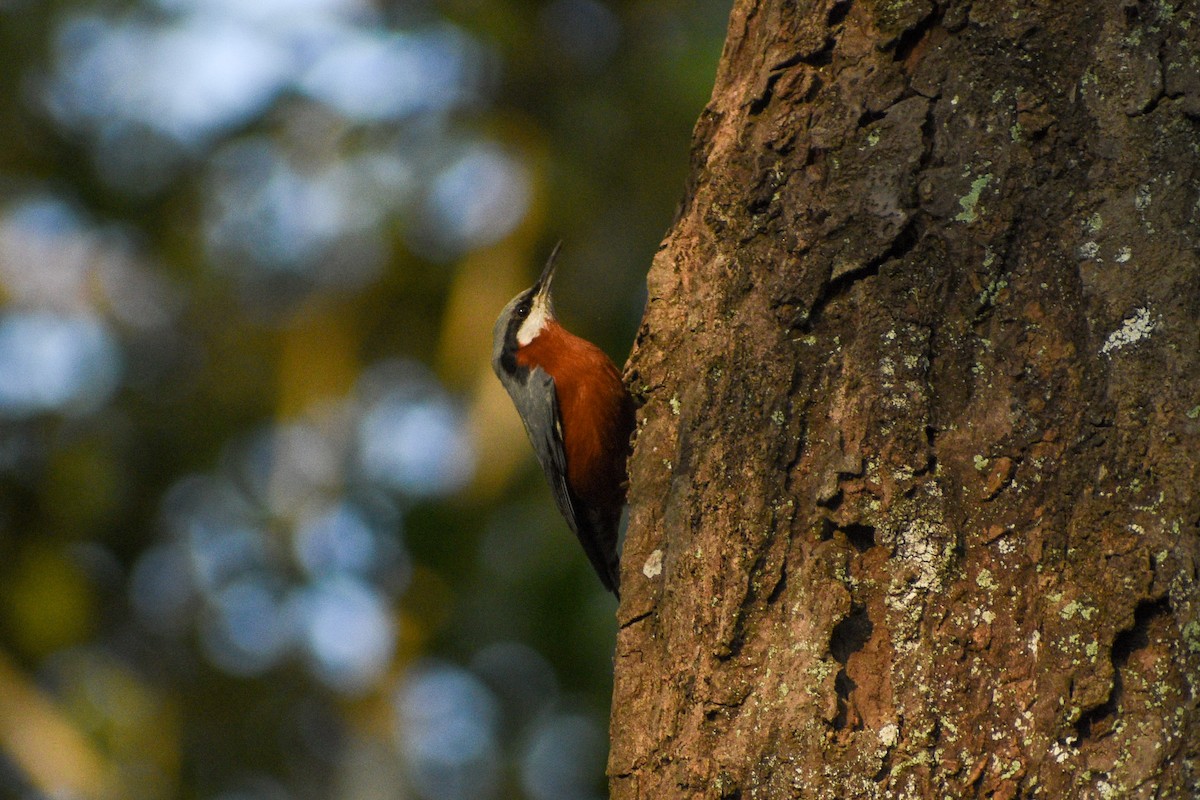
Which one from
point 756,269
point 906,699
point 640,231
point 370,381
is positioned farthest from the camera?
point 370,381

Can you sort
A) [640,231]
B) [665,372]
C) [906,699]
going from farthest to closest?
[640,231] < [665,372] < [906,699]

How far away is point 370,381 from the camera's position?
9422mm

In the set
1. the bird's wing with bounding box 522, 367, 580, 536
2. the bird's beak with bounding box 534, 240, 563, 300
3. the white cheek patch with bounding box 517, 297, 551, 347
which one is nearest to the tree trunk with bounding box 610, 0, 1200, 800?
the bird's wing with bounding box 522, 367, 580, 536

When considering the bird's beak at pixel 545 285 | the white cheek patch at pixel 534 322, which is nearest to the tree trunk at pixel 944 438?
the white cheek patch at pixel 534 322

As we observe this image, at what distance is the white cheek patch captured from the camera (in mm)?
5633

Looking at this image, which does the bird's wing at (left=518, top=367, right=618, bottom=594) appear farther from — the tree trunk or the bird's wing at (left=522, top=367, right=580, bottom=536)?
the tree trunk

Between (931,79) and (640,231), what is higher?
(640,231)

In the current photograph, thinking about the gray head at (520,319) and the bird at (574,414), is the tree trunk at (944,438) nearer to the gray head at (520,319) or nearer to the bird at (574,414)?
the bird at (574,414)

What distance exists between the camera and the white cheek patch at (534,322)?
563 centimetres

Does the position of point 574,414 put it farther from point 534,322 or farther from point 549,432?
point 534,322

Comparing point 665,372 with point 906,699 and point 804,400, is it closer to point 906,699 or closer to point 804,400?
point 804,400

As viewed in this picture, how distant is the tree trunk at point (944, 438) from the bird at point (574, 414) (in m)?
1.92

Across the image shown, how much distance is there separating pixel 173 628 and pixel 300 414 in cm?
299

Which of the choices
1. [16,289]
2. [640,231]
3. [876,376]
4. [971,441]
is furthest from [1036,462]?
[16,289]
